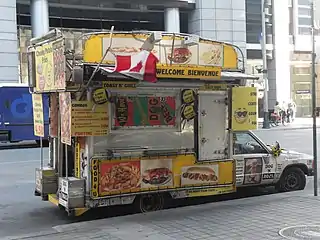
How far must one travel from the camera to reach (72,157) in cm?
865

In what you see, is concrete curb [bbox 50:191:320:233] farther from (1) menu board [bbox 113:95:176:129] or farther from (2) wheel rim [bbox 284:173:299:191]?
(1) menu board [bbox 113:95:176:129]

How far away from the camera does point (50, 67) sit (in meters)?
8.06

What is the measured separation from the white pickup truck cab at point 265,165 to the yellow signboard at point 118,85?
2.41m

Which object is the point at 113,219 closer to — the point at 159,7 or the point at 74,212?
the point at 74,212

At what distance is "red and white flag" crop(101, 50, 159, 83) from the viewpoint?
7324 millimetres

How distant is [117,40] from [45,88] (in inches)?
59.0

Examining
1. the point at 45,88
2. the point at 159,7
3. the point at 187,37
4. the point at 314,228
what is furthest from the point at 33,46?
the point at 159,7

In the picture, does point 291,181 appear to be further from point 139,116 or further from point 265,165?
point 139,116

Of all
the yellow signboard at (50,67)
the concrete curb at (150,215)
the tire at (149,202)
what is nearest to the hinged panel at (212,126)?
the concrete curb at (150,215)

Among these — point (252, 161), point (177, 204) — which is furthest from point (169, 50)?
point (177, 204)

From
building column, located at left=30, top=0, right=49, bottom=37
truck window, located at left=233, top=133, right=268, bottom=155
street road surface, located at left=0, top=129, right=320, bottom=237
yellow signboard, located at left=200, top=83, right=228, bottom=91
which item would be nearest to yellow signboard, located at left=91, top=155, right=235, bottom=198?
truck window, located at left=233, top=133, right=268, bottom=155

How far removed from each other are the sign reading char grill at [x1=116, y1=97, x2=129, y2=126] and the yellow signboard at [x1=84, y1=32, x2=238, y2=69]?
708mm

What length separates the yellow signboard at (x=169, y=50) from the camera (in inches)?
308

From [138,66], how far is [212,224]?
2533mm
